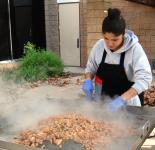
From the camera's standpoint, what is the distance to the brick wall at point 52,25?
10.5 meters

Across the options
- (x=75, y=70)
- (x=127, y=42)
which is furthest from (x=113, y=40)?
(x=75, y=70)

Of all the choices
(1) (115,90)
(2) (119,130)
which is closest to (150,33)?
(1) (115,90)

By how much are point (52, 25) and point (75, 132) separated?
28.5 feet

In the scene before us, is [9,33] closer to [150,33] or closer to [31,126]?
[150,33]

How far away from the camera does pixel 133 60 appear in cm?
291

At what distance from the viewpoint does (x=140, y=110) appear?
2.79m

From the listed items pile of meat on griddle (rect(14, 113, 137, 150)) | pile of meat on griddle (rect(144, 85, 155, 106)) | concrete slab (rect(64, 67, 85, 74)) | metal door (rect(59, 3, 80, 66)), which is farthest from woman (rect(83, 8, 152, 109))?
metal door (rect(59, 3, 80, 66))

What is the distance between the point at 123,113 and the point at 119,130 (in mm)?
337

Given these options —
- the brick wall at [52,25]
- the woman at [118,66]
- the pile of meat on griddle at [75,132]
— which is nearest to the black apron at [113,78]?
the woman at [118,66]

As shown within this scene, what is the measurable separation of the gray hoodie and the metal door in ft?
23.5

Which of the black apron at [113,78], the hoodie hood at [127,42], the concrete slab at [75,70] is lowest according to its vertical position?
the concrete slab at [75,70]

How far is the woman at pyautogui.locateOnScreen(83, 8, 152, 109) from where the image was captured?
2783mm

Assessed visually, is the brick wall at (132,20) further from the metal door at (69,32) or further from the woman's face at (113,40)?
the woman's face at (113,40)

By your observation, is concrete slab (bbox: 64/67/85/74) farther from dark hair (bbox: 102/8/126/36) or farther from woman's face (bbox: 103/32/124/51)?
dark hair (bbox: 102/8/126/36)
